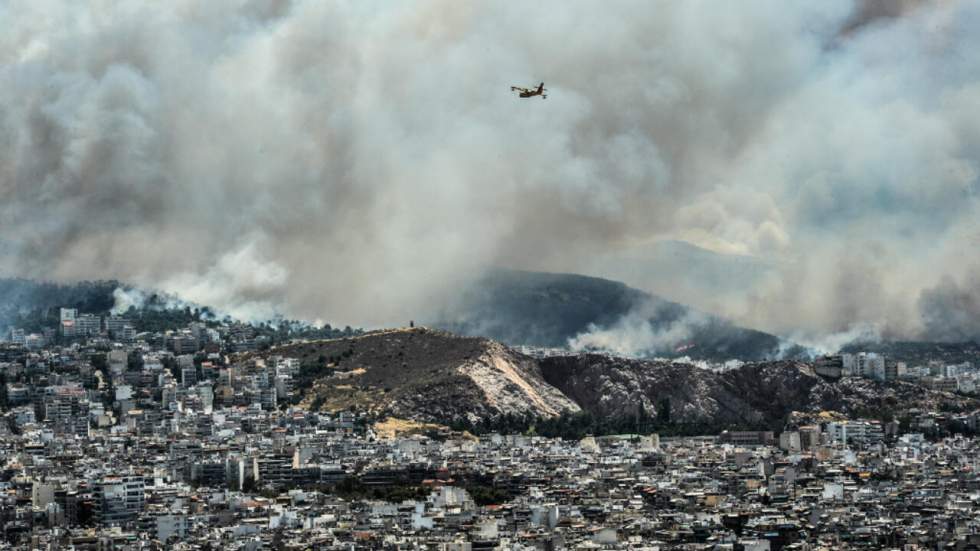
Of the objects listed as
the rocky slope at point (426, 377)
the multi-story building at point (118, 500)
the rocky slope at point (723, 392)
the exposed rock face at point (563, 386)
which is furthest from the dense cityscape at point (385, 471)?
the rocky slope at point (723, 392)

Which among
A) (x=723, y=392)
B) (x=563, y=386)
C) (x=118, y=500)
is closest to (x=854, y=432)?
(x=723, y=392)

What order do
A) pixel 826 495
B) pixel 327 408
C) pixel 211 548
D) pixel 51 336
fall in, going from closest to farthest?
1. pixel 211 548
2. pixel 826 495
3. pixel 327 408
4. pixel 51 336

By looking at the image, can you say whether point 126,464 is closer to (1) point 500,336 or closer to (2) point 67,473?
(2) point 67,473

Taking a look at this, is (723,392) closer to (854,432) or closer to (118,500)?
(854,432)

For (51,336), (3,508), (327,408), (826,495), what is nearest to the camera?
(3,508)

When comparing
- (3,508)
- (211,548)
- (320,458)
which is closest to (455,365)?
(320,458)
